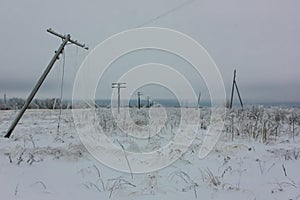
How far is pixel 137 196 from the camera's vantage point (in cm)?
352

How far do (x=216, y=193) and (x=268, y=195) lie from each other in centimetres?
56

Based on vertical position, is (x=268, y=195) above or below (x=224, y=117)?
below

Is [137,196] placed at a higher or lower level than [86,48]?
lower

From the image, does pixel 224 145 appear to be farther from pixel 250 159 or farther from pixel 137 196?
pixel 137 196

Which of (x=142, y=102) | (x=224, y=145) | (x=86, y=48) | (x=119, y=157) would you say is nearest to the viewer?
(x=119, y=157)

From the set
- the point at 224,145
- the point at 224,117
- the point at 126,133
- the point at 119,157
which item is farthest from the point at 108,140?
the point at 224,117

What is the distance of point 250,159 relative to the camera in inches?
205

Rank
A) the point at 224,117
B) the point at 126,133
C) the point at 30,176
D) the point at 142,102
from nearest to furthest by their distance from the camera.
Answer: the point at 30,176
the point at 126,133
the point at 224,117
the point at 142,102

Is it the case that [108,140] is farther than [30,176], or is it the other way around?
[108,140]

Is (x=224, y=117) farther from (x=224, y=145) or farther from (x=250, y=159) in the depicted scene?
(x=250, y=159)

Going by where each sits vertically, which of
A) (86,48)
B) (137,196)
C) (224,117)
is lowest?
(137,196)

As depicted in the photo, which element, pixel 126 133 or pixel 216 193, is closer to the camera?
pixel 216 193

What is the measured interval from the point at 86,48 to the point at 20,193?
645 centimetres

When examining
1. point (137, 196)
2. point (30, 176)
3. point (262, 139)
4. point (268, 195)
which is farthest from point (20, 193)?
point (262, 139)
